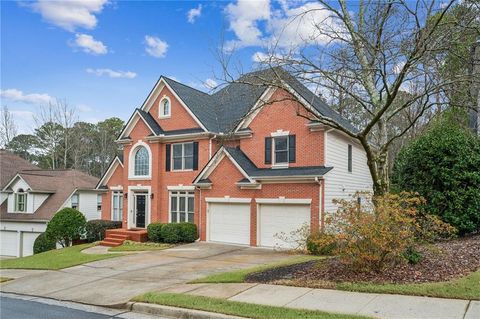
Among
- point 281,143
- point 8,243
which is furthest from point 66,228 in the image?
point 281,143

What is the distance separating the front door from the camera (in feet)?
79.9

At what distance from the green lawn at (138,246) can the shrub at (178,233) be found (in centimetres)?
48

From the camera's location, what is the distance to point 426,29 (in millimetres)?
9930

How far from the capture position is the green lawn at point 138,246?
64.6 ft

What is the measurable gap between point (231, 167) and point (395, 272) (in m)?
11.8

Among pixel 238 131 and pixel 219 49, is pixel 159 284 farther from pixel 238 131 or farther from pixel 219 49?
pixel 238 131

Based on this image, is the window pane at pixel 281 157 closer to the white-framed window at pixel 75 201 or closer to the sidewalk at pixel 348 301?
the sidewalk at pixel 348 301

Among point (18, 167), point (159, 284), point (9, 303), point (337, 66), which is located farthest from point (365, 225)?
point (18, 167)

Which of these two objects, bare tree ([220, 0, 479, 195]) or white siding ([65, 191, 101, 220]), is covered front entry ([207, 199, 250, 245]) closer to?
bare tree ([220, 0, 479, 195])

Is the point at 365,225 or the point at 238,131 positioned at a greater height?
the point at 238,131

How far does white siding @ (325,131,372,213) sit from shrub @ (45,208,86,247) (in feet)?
52.3

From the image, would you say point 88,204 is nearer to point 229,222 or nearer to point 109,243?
point 109,243

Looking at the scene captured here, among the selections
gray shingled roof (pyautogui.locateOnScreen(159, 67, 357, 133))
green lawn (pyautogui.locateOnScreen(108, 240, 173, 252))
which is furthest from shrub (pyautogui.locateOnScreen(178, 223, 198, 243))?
gray shingled roof (pyautogui.locateOnScreen(159, 67, 357, 133))

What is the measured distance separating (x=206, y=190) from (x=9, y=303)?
481 inches
